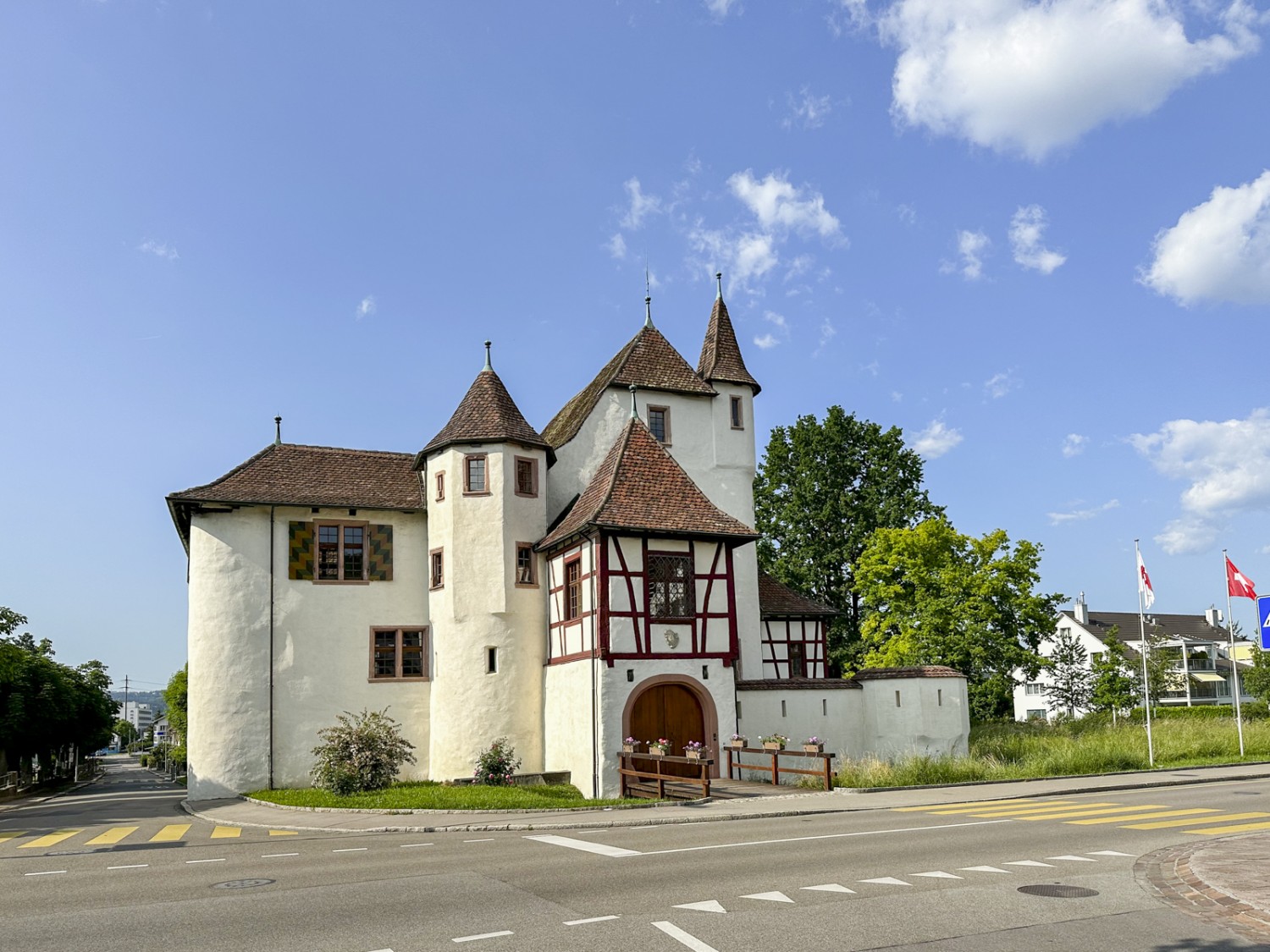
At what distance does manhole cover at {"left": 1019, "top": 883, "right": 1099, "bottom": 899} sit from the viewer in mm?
10367

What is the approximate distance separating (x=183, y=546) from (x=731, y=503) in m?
18.0

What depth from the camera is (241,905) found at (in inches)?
412

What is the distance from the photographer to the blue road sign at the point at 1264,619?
14.8 m

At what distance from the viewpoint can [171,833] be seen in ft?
64.5

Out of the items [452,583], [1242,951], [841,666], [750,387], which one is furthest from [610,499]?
[841,666]

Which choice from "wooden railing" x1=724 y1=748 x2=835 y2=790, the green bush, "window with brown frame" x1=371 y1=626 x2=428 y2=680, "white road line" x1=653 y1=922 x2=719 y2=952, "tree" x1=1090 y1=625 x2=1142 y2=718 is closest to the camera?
"white road line" x1=653 y1=922 x2=719 y2=952

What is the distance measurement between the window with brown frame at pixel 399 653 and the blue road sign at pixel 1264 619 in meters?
21.9

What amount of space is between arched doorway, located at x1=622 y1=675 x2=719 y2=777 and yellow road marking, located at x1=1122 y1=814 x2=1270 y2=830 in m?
11.6

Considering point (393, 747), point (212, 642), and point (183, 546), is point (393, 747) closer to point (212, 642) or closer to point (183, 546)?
point (212, 642)

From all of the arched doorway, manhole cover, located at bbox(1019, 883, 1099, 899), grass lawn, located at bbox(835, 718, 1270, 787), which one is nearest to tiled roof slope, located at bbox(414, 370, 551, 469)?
the arched doorway

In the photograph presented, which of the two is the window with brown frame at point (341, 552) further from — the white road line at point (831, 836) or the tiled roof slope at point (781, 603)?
the white road line at point (831, 836)

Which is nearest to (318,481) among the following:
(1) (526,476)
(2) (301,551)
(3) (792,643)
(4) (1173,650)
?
(2) (301,551)

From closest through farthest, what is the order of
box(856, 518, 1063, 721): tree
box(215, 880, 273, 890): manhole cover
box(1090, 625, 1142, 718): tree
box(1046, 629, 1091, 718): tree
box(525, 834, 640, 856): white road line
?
1. box(215, 880, 273, 890): manhole cover
2. box(525, 834, 640, 856): white road line
3. box(856, 518, 1063, 721): tree
4. box(1090, 625, 1142, 718): tree
5. box(1046, 629, 1091, 718): tree

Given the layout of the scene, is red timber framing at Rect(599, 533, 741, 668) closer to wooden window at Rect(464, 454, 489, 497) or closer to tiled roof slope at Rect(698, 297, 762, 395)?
wooden window at Rect(464, 454, 489, 497)
